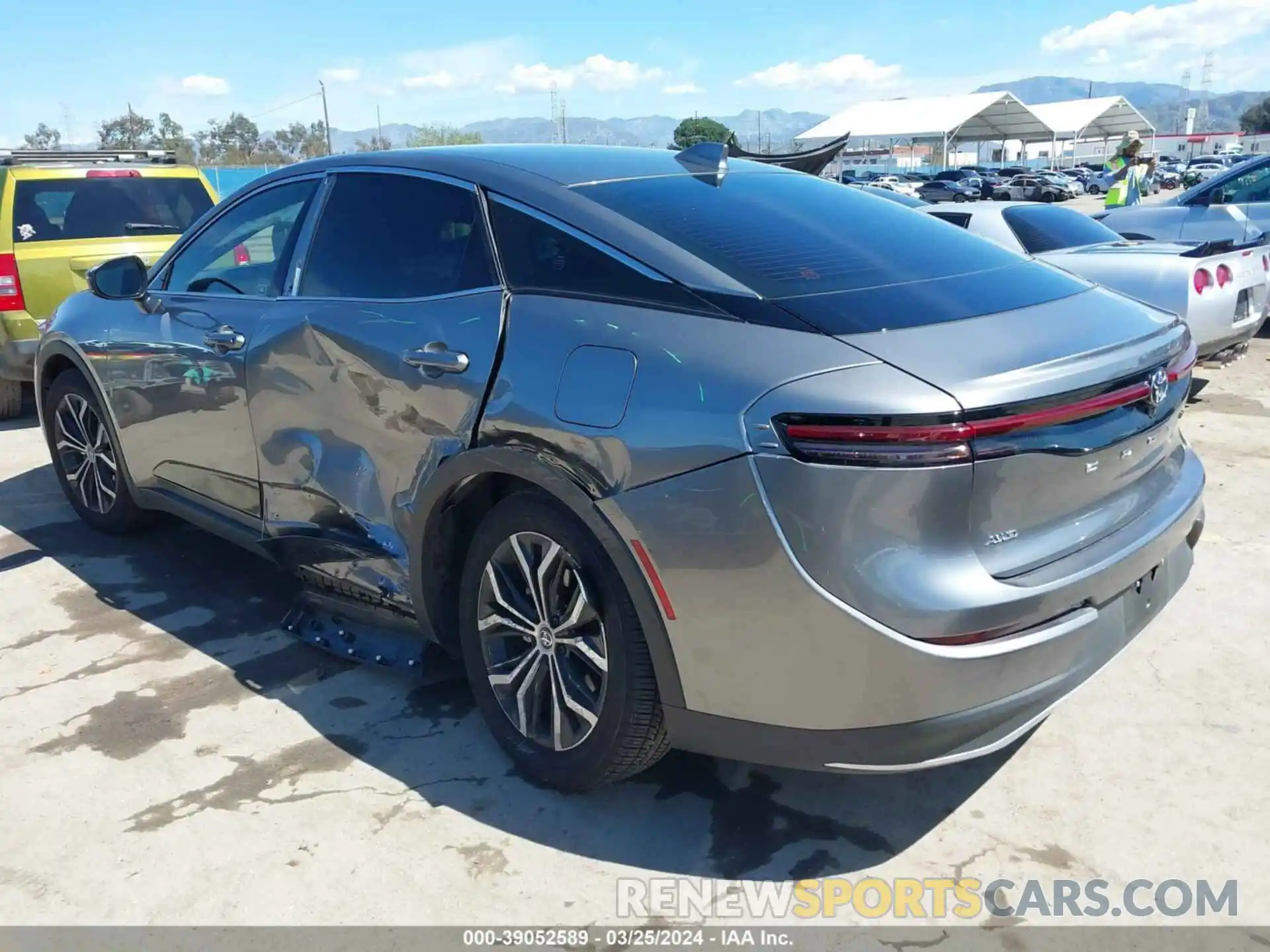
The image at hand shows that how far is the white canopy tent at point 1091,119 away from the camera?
70.9 meters

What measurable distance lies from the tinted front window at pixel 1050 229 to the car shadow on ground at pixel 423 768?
5.40 metres

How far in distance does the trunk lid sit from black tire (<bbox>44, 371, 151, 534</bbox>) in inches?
146

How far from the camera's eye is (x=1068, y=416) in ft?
7.57

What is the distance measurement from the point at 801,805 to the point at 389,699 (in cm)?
147

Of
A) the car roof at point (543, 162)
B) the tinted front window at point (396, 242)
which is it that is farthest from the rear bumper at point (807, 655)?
the car roof at point (543, 162)

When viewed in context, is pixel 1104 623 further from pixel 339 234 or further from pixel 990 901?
pixel 339 234

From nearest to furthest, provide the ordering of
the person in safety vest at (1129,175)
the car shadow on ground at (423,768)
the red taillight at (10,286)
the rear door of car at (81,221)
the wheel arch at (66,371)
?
the car shadow on ground at (423,768)
the wheel arch at (66,371)
the red taillight at (10,286)
the rear door of car at (81,221)
the person in safety vest at (1129,175)

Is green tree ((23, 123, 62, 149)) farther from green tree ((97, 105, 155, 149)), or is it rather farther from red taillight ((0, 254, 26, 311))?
red taillight ((0, 254, 26, 311))

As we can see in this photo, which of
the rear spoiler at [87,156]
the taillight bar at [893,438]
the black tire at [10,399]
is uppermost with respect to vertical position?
the rear spoiler at [87,156]

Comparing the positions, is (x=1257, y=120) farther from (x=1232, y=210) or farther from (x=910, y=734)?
(x=910, y=734)

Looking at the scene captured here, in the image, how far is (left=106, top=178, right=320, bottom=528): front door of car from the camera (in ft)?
12.3
